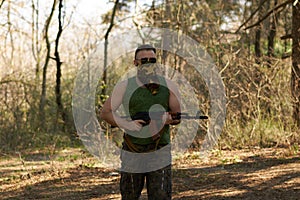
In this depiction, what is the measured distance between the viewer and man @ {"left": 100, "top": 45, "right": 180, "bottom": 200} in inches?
151

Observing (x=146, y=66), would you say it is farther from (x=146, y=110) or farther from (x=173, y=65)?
(x=173, y=65)

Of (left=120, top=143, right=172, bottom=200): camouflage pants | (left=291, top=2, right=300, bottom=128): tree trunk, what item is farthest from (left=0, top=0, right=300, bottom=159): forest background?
(left=120, top=143, right=172, bottom=200): camouflage pants

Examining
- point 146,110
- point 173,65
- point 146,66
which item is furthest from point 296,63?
point 146,110

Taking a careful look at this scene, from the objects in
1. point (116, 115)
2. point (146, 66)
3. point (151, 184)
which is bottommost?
point (151, 184)

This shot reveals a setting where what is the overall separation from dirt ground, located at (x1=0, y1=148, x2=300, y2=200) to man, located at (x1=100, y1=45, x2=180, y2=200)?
189cm

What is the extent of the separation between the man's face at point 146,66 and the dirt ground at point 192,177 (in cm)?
223

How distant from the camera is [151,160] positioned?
3.90 metres

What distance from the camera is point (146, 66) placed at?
12.9ft

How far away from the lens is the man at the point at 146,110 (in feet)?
12.6

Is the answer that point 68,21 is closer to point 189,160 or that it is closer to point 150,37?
point 150,37

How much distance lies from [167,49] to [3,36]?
18.1 ft

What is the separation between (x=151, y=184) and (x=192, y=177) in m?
3.13

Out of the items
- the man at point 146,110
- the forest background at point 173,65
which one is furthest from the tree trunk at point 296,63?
the man at point 146,110

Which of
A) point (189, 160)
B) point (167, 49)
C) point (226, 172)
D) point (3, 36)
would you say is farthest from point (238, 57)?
point (3, 36)
